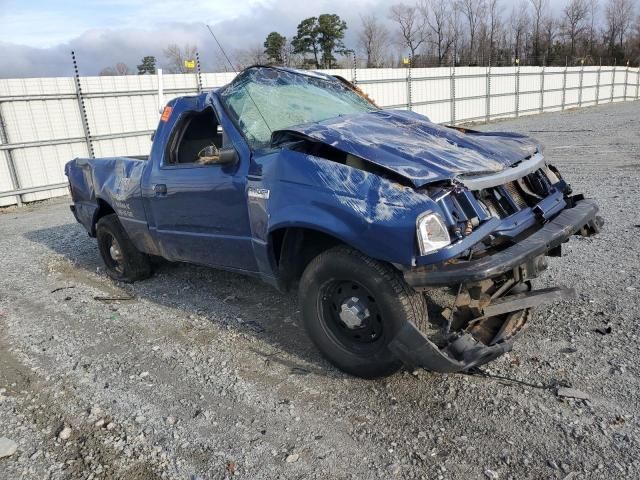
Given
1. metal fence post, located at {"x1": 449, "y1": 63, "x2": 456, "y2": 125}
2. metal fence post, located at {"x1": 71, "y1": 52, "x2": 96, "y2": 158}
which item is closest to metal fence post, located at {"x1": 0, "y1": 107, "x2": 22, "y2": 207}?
metal fence post, located at {"x1": 71, "y1": 52, "x2": 96, "y2": 158}

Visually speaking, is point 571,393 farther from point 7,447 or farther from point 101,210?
point 101,210

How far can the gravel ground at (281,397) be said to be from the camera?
2754 mm

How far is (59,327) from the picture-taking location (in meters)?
4.86

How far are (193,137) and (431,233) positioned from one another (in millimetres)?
2863

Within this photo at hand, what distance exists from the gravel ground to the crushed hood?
1.31 meters

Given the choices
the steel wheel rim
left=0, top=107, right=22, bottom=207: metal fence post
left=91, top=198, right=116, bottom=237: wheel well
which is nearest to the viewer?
the steel wheel rim

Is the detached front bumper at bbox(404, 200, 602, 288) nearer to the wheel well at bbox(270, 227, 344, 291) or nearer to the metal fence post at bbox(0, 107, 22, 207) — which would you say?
the wheel well at bbox(270, 227, 344, 291)

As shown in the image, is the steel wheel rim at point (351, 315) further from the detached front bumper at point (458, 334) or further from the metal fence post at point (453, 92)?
the metal fence post at point (453, 92)

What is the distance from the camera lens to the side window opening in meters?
4.84

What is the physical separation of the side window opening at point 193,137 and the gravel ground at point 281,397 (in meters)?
1.39

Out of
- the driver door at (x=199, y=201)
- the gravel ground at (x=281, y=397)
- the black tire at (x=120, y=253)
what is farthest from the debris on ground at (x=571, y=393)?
the black tire at (x=120, y=253)

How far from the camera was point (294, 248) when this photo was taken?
3709mm

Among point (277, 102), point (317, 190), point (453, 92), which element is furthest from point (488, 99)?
point (317, 190)

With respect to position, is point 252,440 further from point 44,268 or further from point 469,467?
point 44,268
